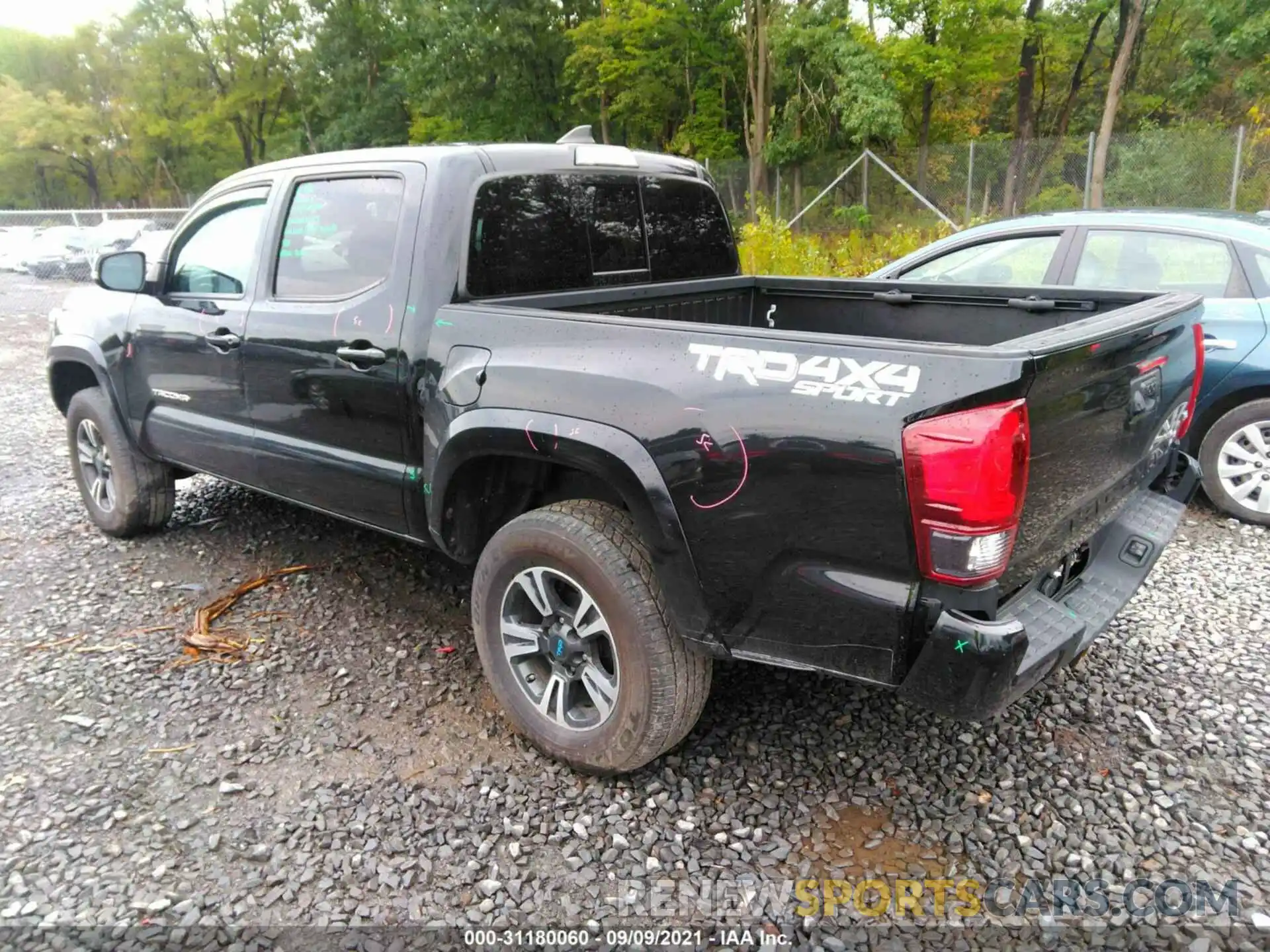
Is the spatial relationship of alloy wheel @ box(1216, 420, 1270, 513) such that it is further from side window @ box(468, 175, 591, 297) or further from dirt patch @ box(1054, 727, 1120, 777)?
side window @ box(468, 175, 591, 297)

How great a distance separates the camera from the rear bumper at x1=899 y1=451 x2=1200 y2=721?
1974mm

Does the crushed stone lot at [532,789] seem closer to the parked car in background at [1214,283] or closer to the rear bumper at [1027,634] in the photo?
the rear bumper at [1027,634]

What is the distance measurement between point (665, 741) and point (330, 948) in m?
1.04

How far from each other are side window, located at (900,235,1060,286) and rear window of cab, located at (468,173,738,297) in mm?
1816

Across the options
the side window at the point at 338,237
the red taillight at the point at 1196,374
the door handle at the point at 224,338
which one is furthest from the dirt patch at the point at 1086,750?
the door handle at the point at 224,338

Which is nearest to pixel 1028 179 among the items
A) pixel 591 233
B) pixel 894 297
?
Answer: pixel 894 297

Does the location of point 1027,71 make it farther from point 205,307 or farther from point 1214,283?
point 205,307

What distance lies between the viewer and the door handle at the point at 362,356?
9.98ft

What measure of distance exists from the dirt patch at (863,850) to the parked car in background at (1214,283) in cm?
283

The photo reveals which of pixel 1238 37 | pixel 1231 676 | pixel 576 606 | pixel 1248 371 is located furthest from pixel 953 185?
pixel 576 606

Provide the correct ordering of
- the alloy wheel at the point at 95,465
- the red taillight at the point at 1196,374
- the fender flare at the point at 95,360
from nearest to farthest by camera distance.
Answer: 1. the red taillight at the point at 1196,374
2. the fender flare at the point at 95,360
3. the alloy wheel at the point at 95,465

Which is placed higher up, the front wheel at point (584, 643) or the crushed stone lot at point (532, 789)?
the front wheel at point (584, 643)

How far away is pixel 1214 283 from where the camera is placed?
4578 millimetres

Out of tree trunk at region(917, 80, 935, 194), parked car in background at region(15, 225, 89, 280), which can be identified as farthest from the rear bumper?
parked car in background at region(15, 225, 89, 280)
